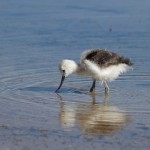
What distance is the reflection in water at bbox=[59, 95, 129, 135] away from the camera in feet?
29.4

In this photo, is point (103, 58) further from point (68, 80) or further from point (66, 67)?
point (68, 80)

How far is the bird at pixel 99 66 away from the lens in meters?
11.4

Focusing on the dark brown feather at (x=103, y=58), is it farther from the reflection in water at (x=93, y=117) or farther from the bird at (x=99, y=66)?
the reflection in water at (x=93, y=117)

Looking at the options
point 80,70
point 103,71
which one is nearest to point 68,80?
point 80,70

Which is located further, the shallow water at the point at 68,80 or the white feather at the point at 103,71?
the white feather at the point at 103,71

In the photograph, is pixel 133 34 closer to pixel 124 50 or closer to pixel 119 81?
pixel 124 50

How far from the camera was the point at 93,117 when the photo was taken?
9703mm

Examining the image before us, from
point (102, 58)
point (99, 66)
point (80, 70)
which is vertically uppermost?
point (102, 58)

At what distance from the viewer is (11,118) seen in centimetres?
944

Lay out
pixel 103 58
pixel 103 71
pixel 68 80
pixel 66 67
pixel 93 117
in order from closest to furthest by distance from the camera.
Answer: pixel 93 117, pixel 103 58, pixel 103 71, pixel 66 67, pixel 68 80

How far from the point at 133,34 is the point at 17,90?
5282 millimetres

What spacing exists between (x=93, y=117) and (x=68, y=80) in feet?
9.63

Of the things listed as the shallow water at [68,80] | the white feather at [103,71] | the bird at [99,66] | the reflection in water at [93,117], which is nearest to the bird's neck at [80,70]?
the bird at [99,66]

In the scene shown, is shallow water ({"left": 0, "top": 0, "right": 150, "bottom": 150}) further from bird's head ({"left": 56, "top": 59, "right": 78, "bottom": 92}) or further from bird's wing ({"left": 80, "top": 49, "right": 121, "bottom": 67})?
bird's wing ({"left": 80, "top": 49, "right": 121, "bottom": 67})
